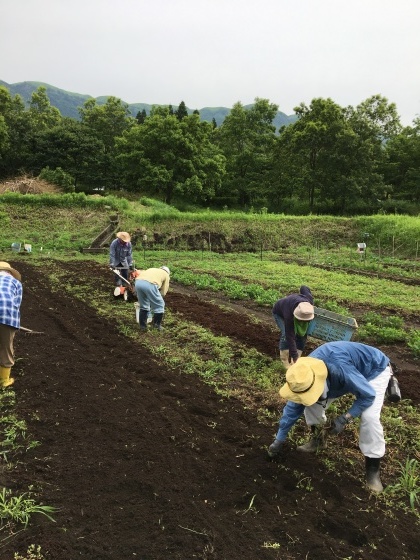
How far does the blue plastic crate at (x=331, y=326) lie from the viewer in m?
5.86

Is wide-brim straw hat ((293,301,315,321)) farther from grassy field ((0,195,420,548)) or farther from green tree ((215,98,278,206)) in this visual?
green tree ((215,98,278,206))

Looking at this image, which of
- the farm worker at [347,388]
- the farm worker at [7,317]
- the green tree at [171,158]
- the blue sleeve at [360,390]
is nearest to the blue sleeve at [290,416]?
the farm worker at [347,388]

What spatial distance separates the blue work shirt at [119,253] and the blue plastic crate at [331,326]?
530 cm

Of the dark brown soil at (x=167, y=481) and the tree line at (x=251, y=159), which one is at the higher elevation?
the tree line at (x=251, y=159)

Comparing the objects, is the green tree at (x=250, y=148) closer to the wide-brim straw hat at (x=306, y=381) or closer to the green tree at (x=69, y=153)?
the green tree at (x=69, y=153)

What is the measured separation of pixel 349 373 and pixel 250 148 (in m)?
37.9

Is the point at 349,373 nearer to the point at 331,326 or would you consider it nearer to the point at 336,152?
the point at 331,326

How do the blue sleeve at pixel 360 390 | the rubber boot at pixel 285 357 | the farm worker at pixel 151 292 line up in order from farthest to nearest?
the farm worker at pixel 151 292, the rubber boot at pixel 285 357, the blue sleeve at pixel 360 390

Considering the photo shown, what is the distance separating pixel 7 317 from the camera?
16.8 feet

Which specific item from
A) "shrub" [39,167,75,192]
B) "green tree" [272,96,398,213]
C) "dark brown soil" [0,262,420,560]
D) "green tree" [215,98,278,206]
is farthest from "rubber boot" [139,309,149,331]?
"green tree" [215,98,278,206]

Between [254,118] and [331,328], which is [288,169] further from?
[331,328]

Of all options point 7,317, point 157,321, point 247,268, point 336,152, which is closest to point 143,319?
point 157,321

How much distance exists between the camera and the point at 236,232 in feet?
79.2

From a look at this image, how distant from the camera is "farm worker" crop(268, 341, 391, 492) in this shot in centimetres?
341
